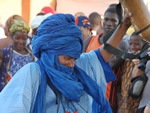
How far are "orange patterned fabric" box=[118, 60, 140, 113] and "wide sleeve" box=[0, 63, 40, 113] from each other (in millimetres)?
2329

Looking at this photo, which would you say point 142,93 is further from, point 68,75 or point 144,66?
point 68,75

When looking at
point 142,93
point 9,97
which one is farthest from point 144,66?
point 9,97

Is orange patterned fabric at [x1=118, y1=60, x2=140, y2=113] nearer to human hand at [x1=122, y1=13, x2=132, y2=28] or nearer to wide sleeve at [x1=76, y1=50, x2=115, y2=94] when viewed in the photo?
wide sleeve at [x1=76, y1=50, x2=115, y2=94]

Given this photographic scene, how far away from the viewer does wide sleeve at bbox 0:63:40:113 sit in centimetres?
243

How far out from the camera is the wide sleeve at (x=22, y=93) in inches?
95.7

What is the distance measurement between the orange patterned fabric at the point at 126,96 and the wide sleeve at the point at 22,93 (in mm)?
2329

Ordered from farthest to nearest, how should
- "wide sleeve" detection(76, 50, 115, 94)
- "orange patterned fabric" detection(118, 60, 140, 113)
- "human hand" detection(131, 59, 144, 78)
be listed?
1. "orange patterned fabric" detection(118, 60, 140, 113)
2. "human hand" detection(131, 59, 144, 78)
3. "wide sleeve" detection(76, 50, 115, 94)

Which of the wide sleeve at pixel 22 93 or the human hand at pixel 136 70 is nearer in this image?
the wide sleeve at pixel 22 93

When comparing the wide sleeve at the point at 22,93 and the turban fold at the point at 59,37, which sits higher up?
the turban fold at the point at 59,37

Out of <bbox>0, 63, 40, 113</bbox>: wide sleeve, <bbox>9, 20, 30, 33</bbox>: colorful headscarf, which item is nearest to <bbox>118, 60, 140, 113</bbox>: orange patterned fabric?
<bbox>9, 20, 30, 33</bbox>: colorful headscarf

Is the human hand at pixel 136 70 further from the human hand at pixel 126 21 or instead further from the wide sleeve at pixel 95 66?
the human hand at pixel 126 21

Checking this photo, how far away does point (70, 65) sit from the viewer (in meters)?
2.62

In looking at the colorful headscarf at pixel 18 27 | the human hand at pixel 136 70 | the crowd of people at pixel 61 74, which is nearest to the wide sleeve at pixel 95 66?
the crowd of people at pixel 61 74

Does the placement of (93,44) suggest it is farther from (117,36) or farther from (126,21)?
(126,21)
